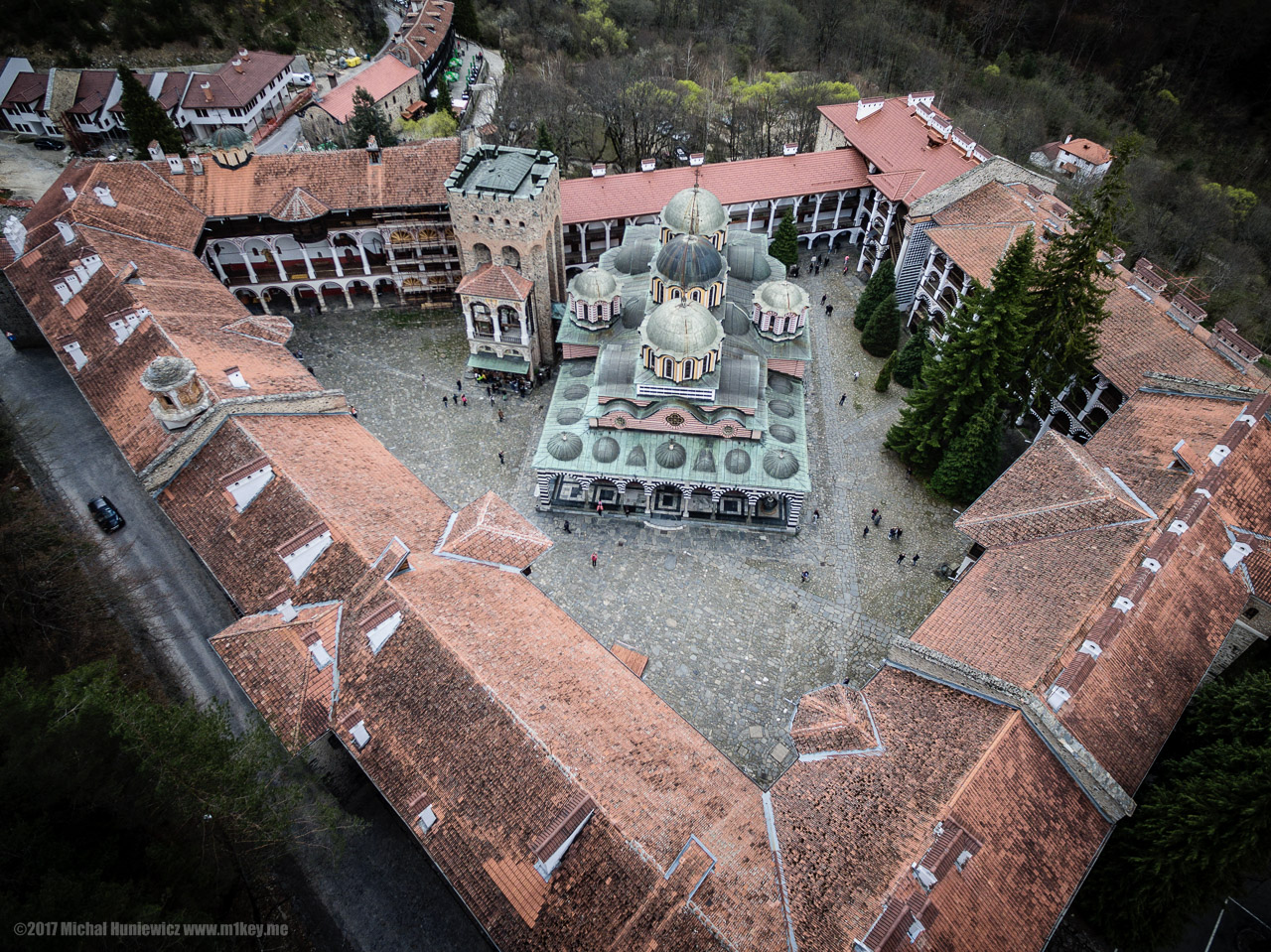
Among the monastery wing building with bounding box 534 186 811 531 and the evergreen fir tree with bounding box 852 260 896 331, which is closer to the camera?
the monastery wing building with bounding box 534 186 811 531

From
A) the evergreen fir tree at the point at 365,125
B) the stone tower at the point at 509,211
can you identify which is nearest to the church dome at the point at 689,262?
the stone tower at the point at 509,211

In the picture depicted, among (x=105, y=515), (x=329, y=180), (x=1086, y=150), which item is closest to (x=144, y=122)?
(x=329, y=180)

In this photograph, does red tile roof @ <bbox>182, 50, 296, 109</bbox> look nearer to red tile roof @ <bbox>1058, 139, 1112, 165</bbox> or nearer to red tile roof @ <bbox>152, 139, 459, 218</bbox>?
red tile roof @ <bbox>152, 139, 459, 218</bbox>

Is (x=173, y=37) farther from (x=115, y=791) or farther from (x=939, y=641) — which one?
(x=939, y=641)

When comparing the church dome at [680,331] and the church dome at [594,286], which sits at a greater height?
the church dome at [680,331]

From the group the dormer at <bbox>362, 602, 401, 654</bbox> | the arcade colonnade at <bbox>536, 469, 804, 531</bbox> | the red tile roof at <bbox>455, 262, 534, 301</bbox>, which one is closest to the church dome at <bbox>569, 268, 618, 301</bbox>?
the red tile roof at <bbox>455, 262, 534, 301</bbox>

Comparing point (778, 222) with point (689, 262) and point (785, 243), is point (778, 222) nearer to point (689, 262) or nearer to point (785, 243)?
point (785, 243)

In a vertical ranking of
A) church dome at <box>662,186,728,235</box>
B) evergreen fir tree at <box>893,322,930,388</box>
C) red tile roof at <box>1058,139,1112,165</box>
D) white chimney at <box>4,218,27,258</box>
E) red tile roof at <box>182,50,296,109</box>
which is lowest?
evergreen fir tree at <box>893,322,930,388</box>

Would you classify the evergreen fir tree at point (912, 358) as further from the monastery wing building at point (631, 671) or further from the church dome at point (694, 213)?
the church dome at point (694, 213)
